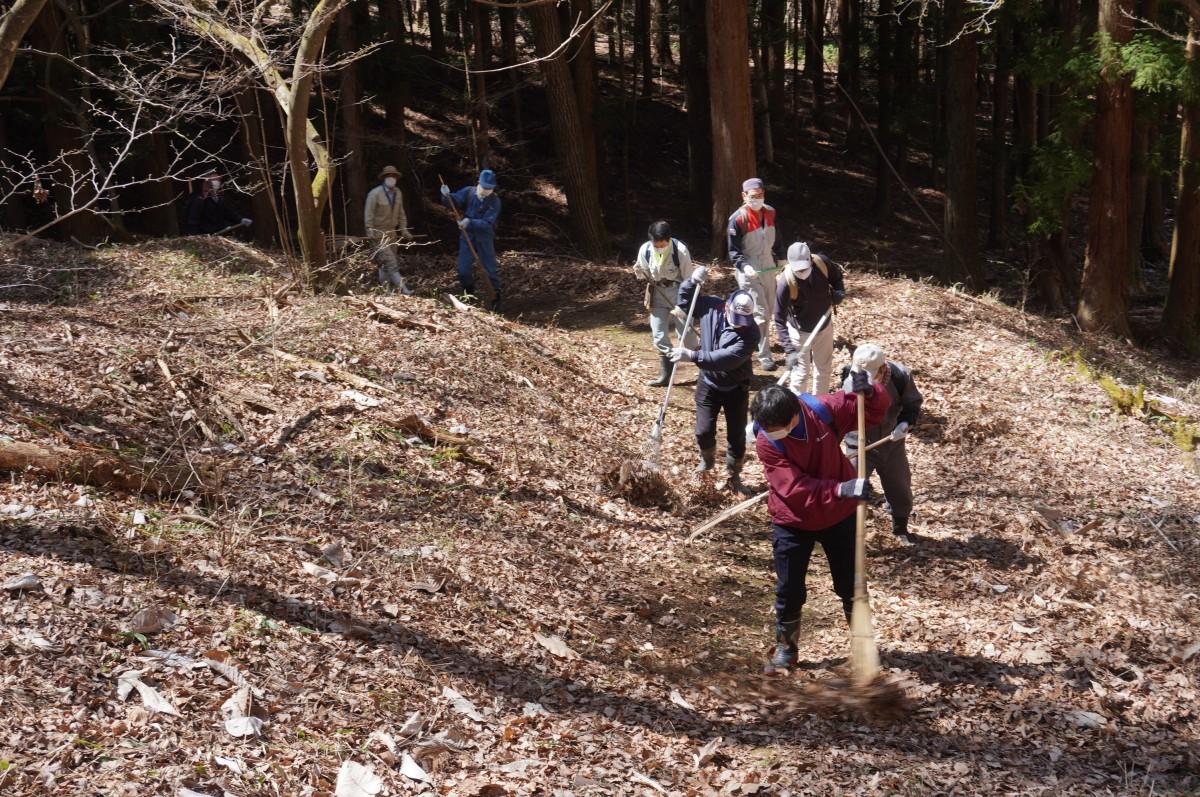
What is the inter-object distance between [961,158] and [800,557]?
528 inches

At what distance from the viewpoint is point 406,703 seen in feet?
17.1

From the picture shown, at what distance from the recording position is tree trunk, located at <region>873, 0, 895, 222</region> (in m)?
25.8

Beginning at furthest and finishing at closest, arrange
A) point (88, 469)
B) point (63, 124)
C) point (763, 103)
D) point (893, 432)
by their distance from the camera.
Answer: point (763, 103) → point (63, 124) → point (893, 432) → point (88, 469)

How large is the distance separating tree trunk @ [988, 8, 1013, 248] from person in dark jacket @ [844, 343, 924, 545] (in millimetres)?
Result: 15119

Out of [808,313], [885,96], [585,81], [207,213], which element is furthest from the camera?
[885,96]

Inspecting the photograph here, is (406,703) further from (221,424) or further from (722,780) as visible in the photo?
(221,424)

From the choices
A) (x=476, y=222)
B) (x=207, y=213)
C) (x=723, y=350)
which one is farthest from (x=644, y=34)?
(x=723, y=350)

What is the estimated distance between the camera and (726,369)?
8.50 m

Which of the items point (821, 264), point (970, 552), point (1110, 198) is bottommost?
point (970, 552)

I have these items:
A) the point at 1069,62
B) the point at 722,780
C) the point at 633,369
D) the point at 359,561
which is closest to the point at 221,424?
the point at 359,561

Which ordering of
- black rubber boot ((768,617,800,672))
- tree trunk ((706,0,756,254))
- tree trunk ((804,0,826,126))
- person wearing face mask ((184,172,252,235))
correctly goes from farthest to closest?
tree trunk ((804,0,826,126))
person wearing face mask ((184,172,252,235))
tree trunk ((706,0,756,254))
black rubber boot ((768,617,800,672))

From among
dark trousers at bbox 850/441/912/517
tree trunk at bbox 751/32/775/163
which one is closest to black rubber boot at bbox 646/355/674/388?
dark trousers at bbox 850/441/912/517

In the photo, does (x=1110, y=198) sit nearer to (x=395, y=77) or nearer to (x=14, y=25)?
(x=395, y=77)

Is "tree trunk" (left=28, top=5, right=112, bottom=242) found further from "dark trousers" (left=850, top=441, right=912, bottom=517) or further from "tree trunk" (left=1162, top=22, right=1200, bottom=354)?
"tree trunk" (left=1162, top=22, right=1200, bottom=354)
